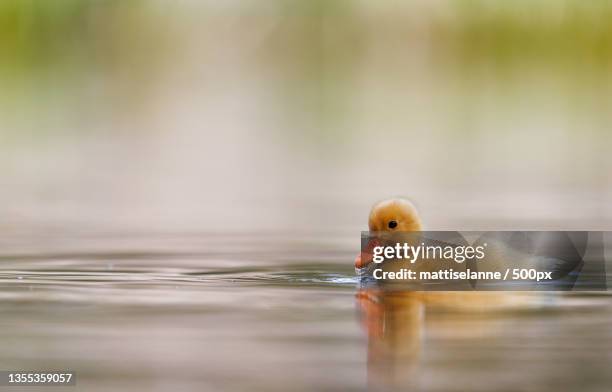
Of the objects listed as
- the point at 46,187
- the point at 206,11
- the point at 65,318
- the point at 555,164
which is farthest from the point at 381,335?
the point at 206,11

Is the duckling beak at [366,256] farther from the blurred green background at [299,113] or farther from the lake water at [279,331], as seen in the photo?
the blurred green background at [299,113]

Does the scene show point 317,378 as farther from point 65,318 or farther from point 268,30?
point 268,30

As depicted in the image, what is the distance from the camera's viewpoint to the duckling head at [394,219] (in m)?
5.59

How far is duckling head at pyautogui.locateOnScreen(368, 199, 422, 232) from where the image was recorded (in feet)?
18.4

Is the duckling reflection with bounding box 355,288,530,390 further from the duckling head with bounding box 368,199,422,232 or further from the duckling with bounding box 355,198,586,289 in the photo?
the duckling head with bounding box 368,199,422,232

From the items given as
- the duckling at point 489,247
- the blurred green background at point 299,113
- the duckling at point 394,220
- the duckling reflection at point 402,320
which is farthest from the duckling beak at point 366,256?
the blurred green background at point 299,113

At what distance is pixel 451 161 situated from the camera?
14.1 meters

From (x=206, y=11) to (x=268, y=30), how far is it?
69.1 inches

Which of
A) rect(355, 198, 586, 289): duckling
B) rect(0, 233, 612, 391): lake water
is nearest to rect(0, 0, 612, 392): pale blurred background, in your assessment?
rect(0, 233, 612, 391): lake water

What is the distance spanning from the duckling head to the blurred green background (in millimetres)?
2260

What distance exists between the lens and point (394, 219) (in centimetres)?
561

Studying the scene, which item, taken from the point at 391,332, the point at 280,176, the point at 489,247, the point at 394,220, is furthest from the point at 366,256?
the point at 280,176

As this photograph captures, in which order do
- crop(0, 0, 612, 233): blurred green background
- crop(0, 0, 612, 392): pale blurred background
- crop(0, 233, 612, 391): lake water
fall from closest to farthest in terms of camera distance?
crop(0, 233, 612, 391): lake water, crop(0, 0, 612, 392): pale blurred background, crop(0, 0, 612, 233): blurred green background

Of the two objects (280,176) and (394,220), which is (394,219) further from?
(280,176)
